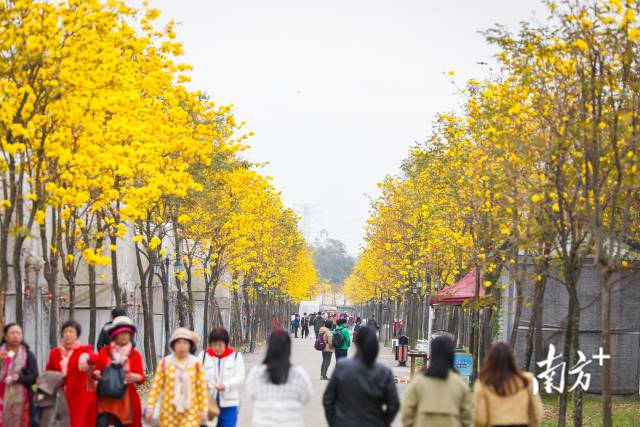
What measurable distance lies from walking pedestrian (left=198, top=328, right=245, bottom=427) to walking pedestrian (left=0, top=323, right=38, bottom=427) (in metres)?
2.11

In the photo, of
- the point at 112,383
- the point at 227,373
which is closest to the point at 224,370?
the point at 227,373

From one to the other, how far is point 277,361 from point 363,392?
77 centimetres

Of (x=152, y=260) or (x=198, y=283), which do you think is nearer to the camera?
(x=152, y=260)

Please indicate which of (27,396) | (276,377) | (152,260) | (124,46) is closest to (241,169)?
(152,260)

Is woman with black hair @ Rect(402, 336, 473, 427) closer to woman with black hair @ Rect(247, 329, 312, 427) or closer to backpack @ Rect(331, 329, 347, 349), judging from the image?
woman with black hair @ Rect(247, 329, 312, 427)

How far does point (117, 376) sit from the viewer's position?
12.3 m

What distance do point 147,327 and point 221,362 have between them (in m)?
16.7

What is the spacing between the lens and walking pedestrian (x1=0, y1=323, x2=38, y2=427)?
1315 centimetres

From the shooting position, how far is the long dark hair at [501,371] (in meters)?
10.0

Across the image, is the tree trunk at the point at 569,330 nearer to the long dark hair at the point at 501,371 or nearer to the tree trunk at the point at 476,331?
the long dark hair at the point at 501,371

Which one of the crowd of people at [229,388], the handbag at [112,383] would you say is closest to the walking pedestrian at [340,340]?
the crowd of people at [229,388]

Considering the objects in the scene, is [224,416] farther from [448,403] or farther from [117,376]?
[448,403]

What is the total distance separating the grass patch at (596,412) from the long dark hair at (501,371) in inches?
411

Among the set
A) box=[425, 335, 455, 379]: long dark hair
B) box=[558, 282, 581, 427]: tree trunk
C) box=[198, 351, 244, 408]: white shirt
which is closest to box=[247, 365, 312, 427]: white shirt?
box=[425, 335, 455, 379]: long dark hair
